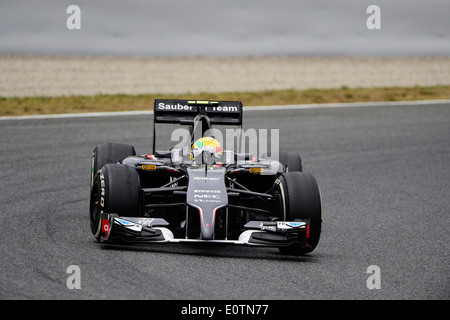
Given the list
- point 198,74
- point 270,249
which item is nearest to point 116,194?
point 270,249

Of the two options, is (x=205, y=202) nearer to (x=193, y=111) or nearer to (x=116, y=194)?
(x=116, y=194)

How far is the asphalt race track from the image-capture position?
6.62 m

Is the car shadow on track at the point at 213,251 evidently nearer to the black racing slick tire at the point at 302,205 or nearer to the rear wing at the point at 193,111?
the black racing slick tire at the point at 302,205

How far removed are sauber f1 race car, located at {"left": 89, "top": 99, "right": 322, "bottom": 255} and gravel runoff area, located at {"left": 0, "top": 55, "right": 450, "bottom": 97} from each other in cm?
1154

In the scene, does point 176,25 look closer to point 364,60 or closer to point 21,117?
point 21,117

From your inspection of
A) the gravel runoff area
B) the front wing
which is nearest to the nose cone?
the front wing

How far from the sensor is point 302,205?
26.2 feet

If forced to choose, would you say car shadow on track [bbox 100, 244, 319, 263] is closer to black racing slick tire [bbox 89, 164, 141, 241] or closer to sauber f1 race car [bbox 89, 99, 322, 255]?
sauber f1 race car [bbox 89, 99, 322, 255]

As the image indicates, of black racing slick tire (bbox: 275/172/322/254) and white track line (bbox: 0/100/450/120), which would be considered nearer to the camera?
black racing slick tire (bbox: 275/172/322/254)

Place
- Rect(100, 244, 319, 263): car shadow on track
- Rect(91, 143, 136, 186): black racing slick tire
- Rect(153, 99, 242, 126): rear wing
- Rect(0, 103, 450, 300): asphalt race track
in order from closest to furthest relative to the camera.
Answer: Rect(0, 103, 450, 300): asphalt race track → Rect(100, 244, 319, 263): car shadow on track → Rect(91, 143, 136, 186): black racing slick tire → Rect(153, 99, 242, 126): rear wing

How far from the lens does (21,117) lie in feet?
54.7

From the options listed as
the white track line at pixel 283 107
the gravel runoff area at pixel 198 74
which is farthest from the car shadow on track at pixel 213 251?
the gravel runoff area at pixel 198 74

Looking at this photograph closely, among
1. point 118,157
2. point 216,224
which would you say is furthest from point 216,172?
point 118,157

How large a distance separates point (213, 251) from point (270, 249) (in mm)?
739
